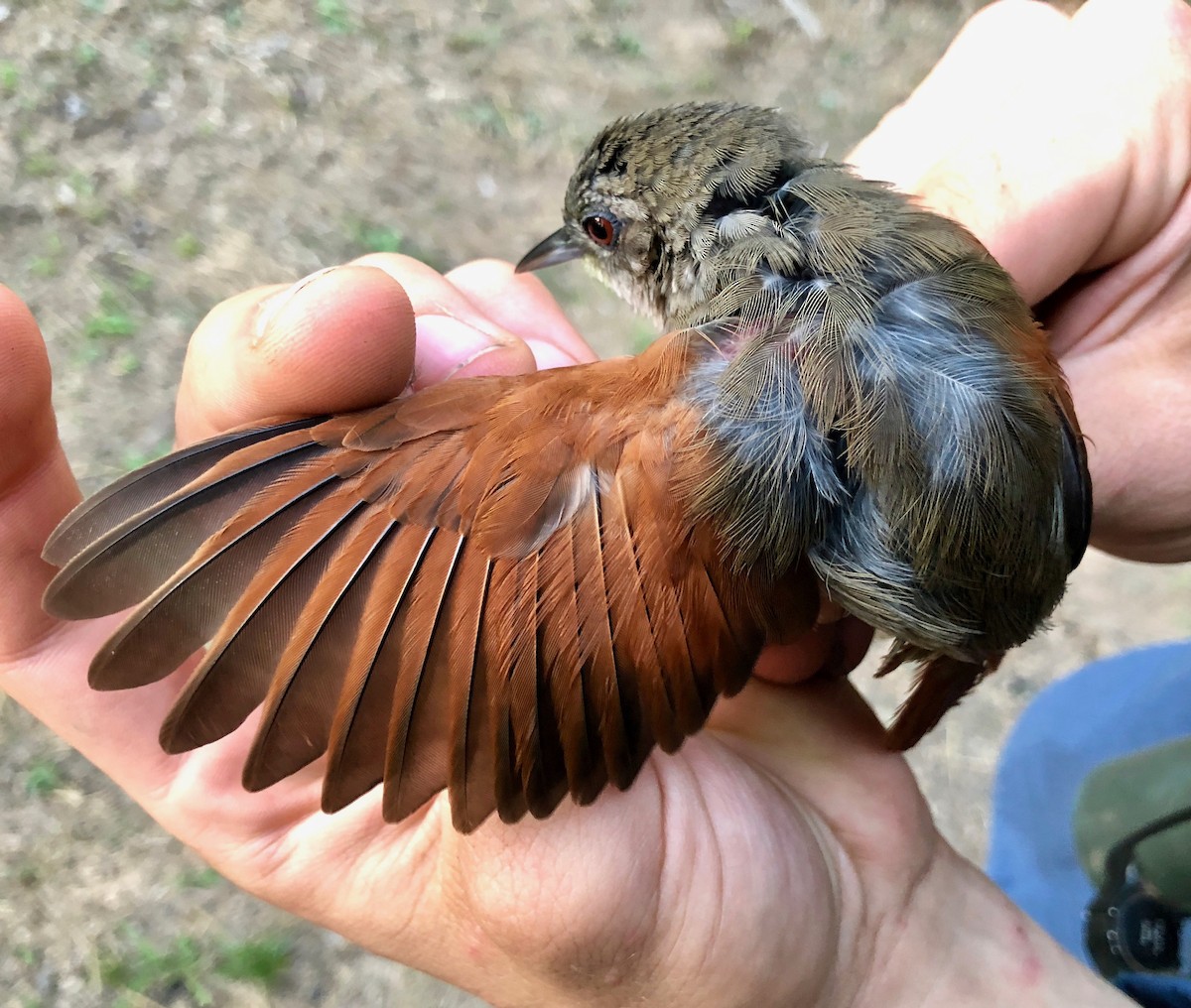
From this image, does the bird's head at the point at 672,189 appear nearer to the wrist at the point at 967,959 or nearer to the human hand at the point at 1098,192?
the human hand at the point at 1098,192

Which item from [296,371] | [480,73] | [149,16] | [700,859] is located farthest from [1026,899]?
[149,16]

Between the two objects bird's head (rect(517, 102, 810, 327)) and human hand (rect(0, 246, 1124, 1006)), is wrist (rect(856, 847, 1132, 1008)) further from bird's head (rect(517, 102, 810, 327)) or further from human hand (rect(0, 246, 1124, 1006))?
bird's head (rect(517, 102, 810, 327))

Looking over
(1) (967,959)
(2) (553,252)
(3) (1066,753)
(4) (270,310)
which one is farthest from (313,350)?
(3) (1066,753)

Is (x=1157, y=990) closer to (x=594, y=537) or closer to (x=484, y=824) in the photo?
(x=484, y=824)

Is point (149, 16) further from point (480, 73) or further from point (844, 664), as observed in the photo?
point (844, 664)

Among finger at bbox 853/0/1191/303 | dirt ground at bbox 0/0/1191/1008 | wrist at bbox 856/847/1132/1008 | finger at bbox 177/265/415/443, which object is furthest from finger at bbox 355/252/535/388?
dirt ground at bbox 0/0/1191/1008

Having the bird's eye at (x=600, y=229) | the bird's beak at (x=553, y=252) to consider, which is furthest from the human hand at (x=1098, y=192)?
the bird's beak at (x=553, y=252)

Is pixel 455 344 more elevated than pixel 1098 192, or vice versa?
pixel 1098 192
